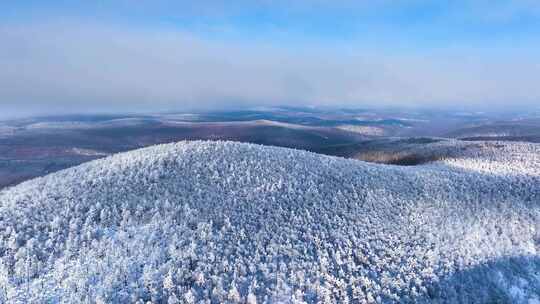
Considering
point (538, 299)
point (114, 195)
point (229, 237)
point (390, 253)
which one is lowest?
point (538, 299)

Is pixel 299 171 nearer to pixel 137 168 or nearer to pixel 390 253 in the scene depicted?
pixel 390 253

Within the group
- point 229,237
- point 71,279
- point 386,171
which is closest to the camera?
point 71,279

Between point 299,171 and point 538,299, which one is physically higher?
point 299,171

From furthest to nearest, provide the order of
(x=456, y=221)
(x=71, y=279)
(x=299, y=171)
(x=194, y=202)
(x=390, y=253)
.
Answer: (x=299, y=171) < (x=456, y=221) < (x=194, y=202) < (x=390, y=253) < (x=71, y=279)

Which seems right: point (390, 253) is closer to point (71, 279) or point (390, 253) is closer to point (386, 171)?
point (386, 171)

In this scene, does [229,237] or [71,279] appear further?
[229,237]

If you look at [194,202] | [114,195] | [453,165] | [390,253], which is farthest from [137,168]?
[453,165]
